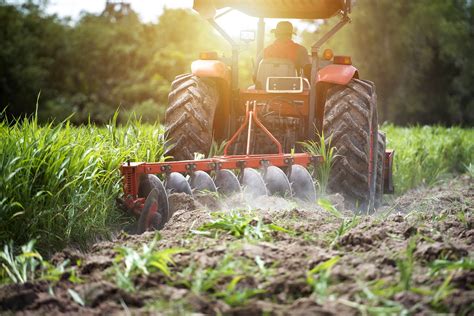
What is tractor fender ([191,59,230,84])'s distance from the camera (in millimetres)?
6211

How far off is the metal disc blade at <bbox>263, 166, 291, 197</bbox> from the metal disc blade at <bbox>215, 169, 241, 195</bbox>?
0.40 meters

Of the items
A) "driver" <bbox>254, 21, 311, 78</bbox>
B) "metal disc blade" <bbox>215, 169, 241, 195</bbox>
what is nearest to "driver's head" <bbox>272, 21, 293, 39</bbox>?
"driver" <bbox>254, 21, 311, 78</bbox>

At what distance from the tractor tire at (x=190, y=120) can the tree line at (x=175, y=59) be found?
21325 millimetres

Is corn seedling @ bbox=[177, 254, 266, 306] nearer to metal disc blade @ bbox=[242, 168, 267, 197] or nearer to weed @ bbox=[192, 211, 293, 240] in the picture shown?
weed @ bbox=[192, 211, 293, 240]

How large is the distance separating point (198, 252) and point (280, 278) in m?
0.57

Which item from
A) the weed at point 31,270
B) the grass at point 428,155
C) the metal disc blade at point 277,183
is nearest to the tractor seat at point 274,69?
the metal disc blade at point 277,183

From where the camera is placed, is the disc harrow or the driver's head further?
the driver's head

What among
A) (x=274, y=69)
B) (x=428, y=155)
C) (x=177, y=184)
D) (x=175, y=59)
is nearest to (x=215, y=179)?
(x=177, y=184)

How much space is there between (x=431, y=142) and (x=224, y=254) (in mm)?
8006

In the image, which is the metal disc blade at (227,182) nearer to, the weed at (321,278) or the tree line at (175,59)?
the weed at (321,278)

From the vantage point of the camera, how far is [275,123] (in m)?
6.44

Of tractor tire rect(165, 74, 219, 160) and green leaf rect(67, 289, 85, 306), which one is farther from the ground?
tractor tire rect(165, 74, 219, 160)

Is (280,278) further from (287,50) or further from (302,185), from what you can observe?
(287,50)

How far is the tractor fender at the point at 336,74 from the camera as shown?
20.0 feet
